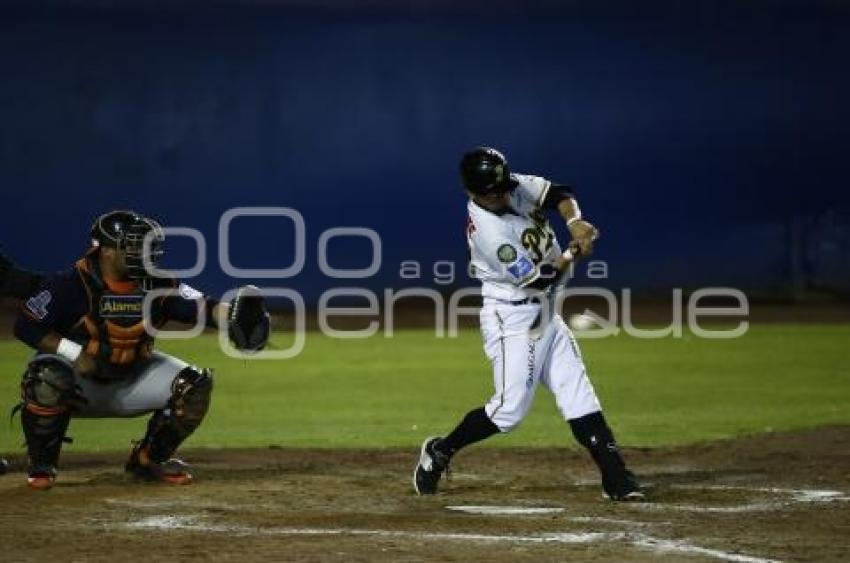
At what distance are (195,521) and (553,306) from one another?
215 cm

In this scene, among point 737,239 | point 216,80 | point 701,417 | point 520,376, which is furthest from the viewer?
point 737,239

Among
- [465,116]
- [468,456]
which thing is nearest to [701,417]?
[468,456]

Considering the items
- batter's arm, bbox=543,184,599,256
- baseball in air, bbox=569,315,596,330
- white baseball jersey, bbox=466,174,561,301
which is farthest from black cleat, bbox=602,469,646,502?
baseball in air, bbox=569,315,596,330

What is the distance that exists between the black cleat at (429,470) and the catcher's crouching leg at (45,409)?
1.87 m

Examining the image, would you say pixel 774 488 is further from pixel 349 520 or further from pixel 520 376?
pixel 349 520

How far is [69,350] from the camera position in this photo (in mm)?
8195

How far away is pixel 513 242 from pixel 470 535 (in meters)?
1.69

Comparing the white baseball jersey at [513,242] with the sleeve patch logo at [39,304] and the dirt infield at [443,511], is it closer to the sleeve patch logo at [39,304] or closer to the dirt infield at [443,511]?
the dirt infield at [443,511]

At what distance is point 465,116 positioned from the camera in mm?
22984

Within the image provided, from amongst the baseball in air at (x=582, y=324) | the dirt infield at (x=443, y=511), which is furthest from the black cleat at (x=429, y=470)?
the baseball in air at (x=582, y=324)

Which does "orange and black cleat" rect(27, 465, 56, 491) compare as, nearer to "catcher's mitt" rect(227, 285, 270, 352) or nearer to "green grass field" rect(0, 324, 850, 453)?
"catcher's mitt" rect(227, 285, 270, 352)

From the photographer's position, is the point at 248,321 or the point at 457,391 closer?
the point at 248,321

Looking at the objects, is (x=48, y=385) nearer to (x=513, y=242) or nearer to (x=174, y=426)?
(x=174, y=426)

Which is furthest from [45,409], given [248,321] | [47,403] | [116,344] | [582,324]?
[582,324]
